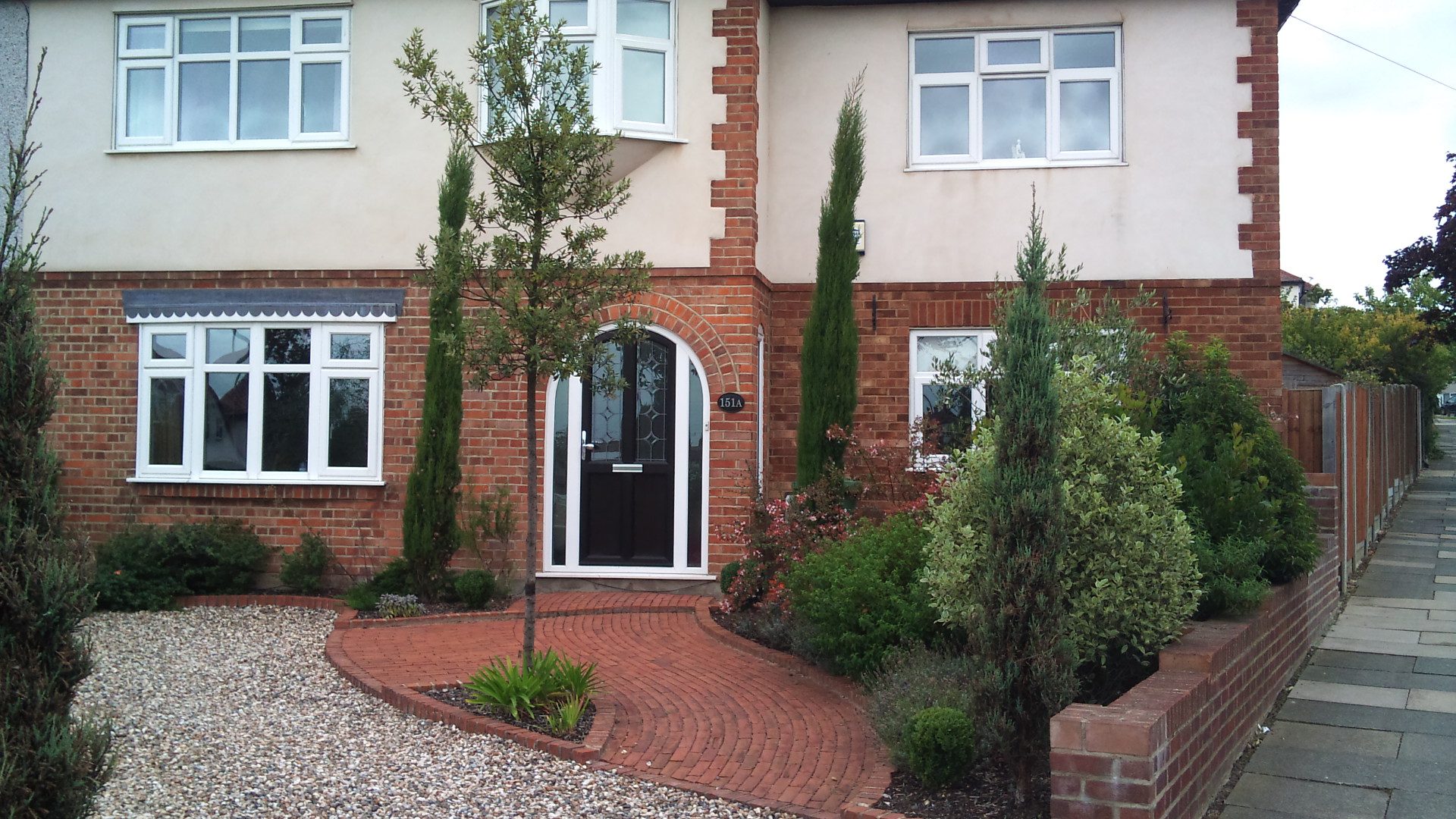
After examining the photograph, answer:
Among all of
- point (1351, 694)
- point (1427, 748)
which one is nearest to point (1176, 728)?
point (1427, 748)

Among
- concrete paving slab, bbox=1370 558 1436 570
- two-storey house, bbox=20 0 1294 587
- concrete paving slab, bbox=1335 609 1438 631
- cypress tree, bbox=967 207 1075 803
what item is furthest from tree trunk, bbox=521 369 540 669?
concrete paving slab, bbox=1370 558 1436 570

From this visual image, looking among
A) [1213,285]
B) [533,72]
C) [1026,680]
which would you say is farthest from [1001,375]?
[1213,285]

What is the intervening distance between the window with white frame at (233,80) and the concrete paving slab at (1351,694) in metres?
8.87

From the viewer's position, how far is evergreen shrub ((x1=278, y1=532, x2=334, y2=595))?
958cm

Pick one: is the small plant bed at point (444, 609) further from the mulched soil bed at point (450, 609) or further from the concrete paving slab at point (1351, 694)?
the concrete paving slab at point (1351, 694)

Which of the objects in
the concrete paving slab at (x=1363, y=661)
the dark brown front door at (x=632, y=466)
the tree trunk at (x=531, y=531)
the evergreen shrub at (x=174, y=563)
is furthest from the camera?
the dark brown front door at (x=632, y=466)

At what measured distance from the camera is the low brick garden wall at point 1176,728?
3725 millimetres

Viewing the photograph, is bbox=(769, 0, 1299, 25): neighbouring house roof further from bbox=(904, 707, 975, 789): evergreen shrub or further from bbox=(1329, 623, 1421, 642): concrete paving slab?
bbox=(904, 707, 975, 789): evergreen shrub

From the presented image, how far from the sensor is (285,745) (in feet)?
17.7

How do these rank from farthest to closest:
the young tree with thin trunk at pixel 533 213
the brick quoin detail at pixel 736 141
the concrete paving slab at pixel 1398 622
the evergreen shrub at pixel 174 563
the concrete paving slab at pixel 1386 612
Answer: the brick quoin detail at pixel 736 141, the evergreen shrub at pixel 174 563, the concrete paving slab at pixel 1386 612, the concrete paving slab at pixel 1398 622, the young tree with thin trunk at pixel 533 213

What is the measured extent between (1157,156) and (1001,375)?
22.6 feet

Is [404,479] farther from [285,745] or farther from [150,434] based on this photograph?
[285,745]

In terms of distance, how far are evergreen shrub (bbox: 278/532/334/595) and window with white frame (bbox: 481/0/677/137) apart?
4.47m

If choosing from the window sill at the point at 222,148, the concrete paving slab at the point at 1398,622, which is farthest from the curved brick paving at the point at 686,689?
the concrete paving slab at the point at 1398,622
